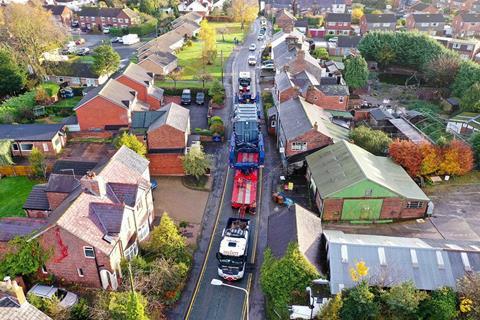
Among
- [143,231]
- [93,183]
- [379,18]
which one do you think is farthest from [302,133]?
[379,18]

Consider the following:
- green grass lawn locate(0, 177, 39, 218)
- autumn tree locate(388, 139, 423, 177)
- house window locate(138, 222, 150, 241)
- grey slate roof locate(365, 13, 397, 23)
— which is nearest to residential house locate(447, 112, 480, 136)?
autumn tree locate(388, 139, 423, 177)

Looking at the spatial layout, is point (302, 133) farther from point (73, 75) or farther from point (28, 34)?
point (28, 34)

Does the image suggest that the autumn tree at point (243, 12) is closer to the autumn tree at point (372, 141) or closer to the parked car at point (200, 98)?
the parked car at point (200, 98)

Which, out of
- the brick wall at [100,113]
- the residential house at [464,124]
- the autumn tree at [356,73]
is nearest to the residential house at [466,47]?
the autumn tree at [356,73]

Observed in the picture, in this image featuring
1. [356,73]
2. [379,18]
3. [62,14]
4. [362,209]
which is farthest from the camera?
[62,14]

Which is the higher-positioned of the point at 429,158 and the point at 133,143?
the point at 133,143

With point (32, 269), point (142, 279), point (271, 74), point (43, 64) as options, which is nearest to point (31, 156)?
point (32, 269)

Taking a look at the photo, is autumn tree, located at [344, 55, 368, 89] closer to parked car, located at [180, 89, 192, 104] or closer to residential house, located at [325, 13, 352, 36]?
parked car, located at [180, 89, 192, 104]
